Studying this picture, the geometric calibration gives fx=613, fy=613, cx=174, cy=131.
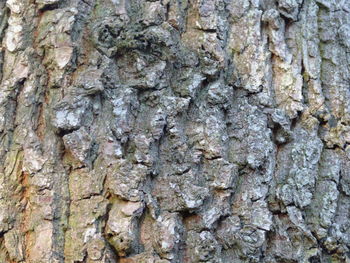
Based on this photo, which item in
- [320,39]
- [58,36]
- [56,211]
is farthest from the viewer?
[320,39]

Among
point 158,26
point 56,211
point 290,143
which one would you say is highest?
point 158,26

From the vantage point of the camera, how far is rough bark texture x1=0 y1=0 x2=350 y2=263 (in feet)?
6.14

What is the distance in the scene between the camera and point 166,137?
200 centimetres

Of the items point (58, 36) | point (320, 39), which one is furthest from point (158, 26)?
point (320, 39)

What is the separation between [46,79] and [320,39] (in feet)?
3.44

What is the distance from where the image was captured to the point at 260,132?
6.82ft

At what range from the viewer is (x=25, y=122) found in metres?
1.93

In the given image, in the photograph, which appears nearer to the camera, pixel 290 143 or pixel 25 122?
pixel 25 122

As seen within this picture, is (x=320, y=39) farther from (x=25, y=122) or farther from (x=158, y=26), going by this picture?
(x=25, y=122)

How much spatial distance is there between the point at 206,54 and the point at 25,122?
0.65m

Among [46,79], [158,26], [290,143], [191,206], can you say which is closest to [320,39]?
[290,143]

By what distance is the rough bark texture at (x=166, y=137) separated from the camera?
1.87 m

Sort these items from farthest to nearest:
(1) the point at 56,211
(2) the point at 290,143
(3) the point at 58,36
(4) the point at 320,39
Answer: (4) the point at 320,39 < (2) the point at 290,143 < (3) the point at 58,36 < (1) the point at 56,211

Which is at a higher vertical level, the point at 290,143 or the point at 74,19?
the point at 74,19
